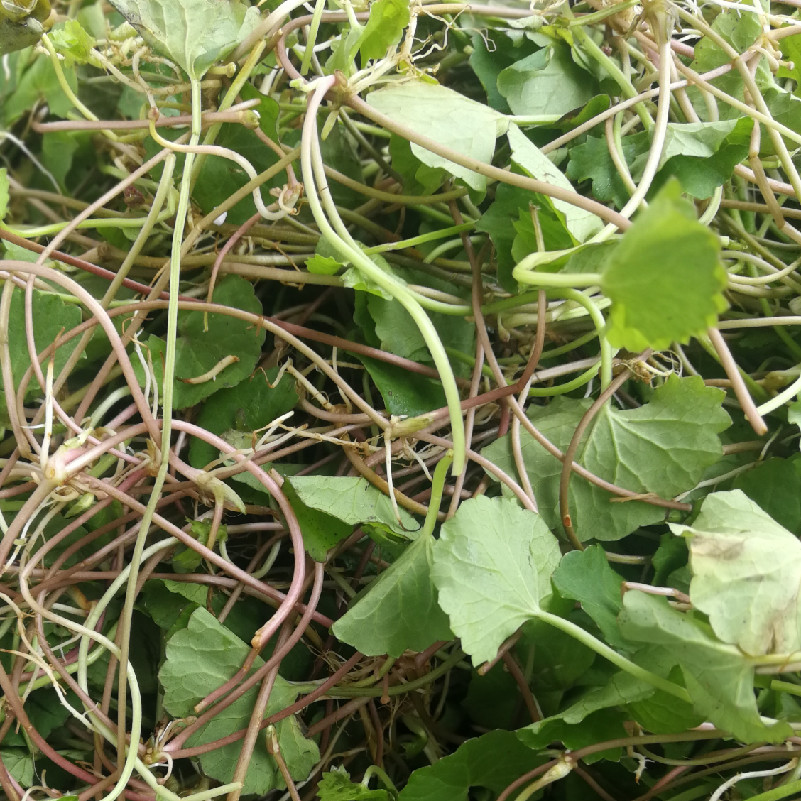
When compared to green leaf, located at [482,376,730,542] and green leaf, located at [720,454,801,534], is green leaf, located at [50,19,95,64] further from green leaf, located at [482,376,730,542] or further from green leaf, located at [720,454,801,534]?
green leaf, located at [720,454,801,534]

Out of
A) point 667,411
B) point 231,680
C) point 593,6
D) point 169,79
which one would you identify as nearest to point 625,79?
point 593,6

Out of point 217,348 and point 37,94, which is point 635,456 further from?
point 37,94

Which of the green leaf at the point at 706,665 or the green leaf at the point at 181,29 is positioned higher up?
the green leaf at the point at 181,29

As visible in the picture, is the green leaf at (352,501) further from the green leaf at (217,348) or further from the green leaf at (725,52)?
the green leaf at (725,52)

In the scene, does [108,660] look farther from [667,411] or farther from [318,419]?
[667,411]

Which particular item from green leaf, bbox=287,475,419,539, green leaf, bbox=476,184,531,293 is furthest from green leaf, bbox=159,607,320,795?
green leaf, bbox=476,184,531,293

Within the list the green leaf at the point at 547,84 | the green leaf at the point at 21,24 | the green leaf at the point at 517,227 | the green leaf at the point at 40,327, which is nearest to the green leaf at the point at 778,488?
the green leaf at the point at 517,227
